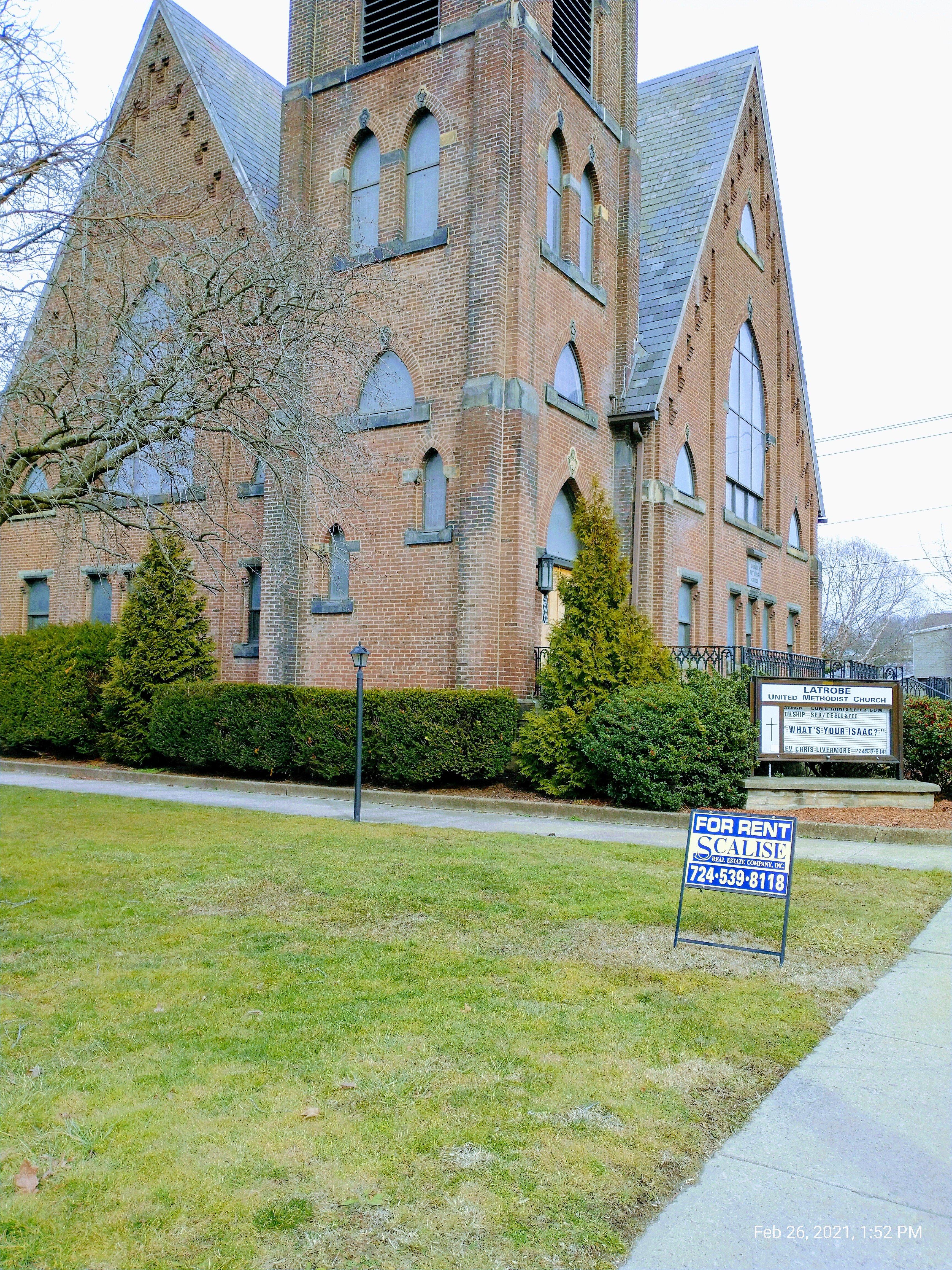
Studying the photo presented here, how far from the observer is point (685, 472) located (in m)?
21.9

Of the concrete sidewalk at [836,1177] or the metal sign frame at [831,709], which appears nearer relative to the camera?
the concrete sidewalk at [836,1177]

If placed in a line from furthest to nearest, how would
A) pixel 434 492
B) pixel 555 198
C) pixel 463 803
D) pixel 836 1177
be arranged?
pixel 555 198, pixel 434 492, pixel 463 803, pixel 836 1177

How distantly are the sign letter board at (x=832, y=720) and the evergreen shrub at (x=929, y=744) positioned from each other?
94cm

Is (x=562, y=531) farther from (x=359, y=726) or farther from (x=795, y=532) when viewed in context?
(x=795, y=532)

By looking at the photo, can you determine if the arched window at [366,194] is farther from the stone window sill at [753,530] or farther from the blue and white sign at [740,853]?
the blue and white sign at [740,853]

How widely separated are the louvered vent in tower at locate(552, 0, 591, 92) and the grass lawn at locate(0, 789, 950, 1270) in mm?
16500

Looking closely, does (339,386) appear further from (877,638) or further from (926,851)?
(877,638)

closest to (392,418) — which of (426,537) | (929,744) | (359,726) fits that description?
(426,537)

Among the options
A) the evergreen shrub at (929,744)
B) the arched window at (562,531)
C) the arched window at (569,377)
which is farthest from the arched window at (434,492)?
the evergreen shrub at (929,744)

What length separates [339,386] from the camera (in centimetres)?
1773

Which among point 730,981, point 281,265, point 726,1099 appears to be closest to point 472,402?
point 281,265

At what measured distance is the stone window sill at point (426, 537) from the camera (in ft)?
56.2

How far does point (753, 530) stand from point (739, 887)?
2022 cm

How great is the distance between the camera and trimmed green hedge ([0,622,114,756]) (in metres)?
20.3
